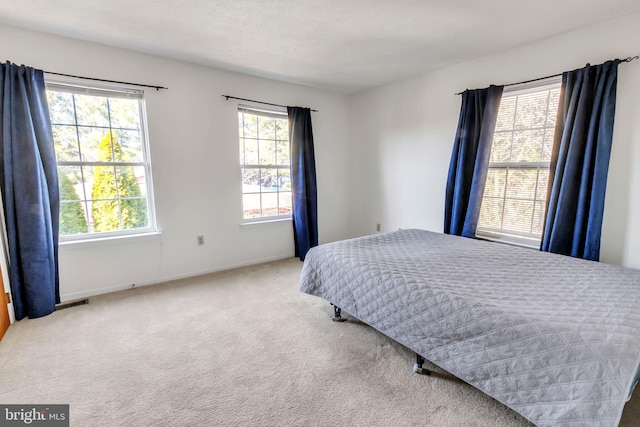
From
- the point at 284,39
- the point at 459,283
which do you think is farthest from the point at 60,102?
the point at 459,283

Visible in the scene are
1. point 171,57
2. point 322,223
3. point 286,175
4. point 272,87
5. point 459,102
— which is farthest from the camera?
point 322,223

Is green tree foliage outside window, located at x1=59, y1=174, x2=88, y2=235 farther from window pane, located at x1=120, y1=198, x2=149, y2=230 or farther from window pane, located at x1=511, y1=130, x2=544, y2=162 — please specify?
window pane, located at x1=511, y1=130, x2=544, y2=162

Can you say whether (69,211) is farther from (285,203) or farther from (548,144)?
(548,144)

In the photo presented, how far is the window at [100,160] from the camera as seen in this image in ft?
8.40

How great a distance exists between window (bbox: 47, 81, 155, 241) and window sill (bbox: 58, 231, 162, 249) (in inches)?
2.5

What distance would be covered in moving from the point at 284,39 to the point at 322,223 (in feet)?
8.08

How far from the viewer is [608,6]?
6.61 ft

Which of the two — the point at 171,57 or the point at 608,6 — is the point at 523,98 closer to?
the point at 608,6

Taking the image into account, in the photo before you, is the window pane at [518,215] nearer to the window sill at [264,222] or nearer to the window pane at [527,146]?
the window pane at [527,146]

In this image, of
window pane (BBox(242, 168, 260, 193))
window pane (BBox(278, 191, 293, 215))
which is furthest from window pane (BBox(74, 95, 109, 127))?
window pane (BBox(278, 191, 293, 215))

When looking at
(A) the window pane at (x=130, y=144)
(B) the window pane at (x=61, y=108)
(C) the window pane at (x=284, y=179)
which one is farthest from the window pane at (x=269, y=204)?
(B) the window pane at (x=61, y=108)

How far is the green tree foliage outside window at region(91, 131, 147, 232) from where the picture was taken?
9.03 ft

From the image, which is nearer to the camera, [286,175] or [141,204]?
[141,204]

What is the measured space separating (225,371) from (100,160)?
231 centimetres
